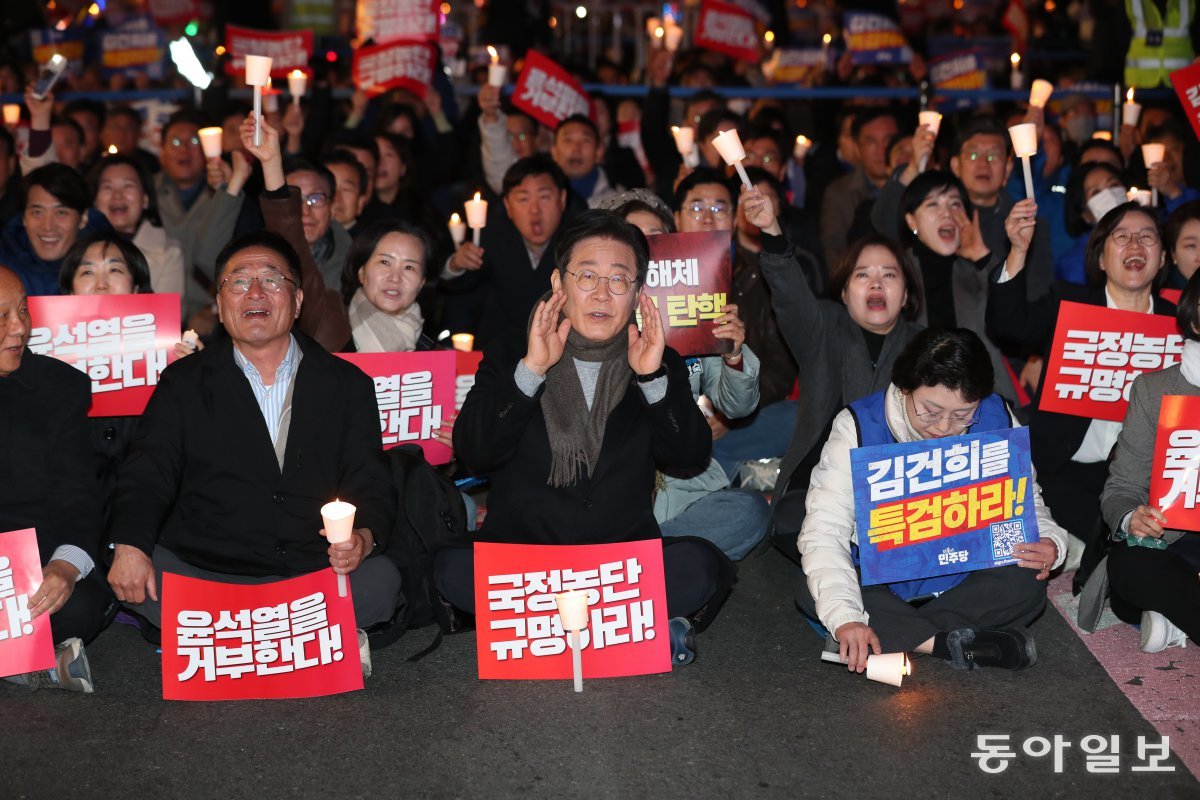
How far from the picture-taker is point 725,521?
5.33 meters

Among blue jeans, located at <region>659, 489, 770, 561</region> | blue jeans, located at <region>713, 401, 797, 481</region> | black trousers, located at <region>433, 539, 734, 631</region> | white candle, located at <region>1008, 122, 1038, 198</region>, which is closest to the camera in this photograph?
black trousers, located at <region>433, 539, 734, 631</region>

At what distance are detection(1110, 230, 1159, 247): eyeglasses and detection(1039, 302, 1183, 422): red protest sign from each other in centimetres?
28

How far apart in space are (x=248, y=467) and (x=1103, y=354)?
3.36 meters

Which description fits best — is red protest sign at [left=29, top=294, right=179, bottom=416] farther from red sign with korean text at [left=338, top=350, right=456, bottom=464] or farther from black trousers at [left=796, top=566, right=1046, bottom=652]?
black trousers at [left=796, top=566, right=1046, bottom=652]

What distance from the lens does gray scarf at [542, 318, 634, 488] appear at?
458cm

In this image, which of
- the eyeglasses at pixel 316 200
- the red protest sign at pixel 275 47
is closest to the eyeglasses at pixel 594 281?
the eyeglasses at pixel 316 200

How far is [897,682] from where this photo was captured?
436cm

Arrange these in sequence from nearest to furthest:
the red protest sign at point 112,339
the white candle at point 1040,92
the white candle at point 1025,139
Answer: the white candle at point 1025,139 → the red protest sign at point 112,339 → the white candle at point 1040,92

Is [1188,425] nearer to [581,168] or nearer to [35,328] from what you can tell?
[35,328]

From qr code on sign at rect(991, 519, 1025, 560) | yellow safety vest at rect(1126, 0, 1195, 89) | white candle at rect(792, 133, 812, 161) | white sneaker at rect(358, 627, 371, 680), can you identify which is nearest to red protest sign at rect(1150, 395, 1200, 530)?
qr code on sign at rect(991, 519, 1025, 560)

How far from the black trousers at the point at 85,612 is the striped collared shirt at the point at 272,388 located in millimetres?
772

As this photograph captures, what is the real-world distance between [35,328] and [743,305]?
3018 millimetres

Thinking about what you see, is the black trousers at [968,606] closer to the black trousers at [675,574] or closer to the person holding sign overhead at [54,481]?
the black trousers at [675,574]

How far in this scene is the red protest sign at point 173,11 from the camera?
14945 millimetres
